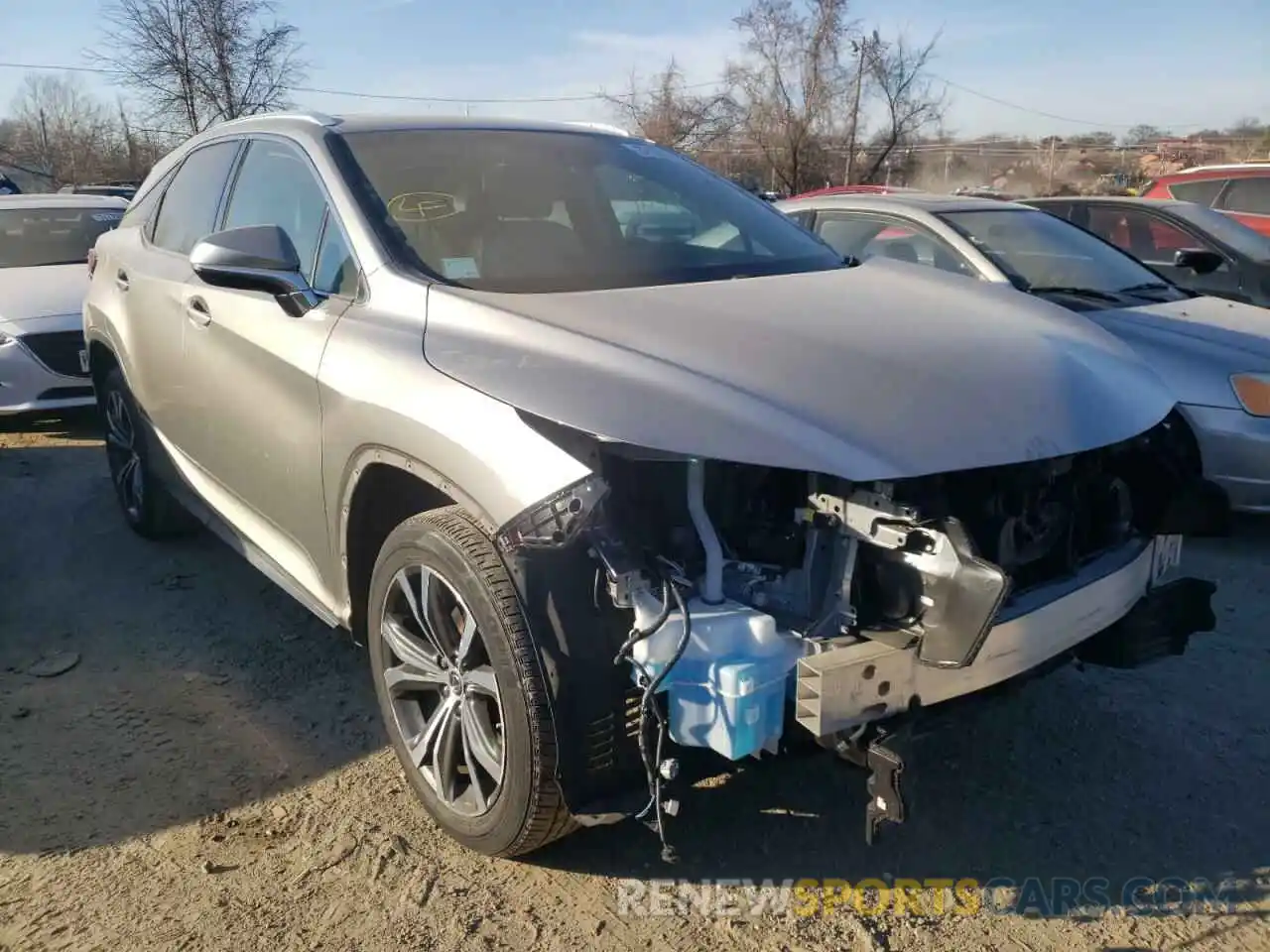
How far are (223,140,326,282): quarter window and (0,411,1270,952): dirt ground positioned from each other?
4.85ft

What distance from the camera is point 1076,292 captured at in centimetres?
552

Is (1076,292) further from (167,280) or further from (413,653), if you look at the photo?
(167,280)

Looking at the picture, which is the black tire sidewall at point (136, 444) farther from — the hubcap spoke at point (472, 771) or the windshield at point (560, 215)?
the hubcap spoke at point (472, 771)

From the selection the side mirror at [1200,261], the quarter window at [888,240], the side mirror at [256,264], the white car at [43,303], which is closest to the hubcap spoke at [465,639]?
the side mirror at [256,264]

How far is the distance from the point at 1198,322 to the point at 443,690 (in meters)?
4.30

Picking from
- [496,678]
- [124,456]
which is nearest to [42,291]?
[124,456]

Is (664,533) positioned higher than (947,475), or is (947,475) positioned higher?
(947,475)

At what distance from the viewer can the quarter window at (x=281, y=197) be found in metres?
3.13

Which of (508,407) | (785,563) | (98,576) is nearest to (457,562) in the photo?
(508,407)

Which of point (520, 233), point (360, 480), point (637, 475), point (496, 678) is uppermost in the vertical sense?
point (520, 233)

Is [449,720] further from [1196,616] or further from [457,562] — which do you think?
[1196,616]

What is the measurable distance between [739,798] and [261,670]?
1.79 m

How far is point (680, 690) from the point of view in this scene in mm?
2156

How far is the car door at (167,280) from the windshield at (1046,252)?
12.2 ft
